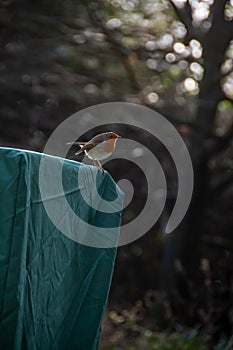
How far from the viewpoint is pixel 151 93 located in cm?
1034

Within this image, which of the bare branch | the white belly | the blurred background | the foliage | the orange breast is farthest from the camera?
the blurred background

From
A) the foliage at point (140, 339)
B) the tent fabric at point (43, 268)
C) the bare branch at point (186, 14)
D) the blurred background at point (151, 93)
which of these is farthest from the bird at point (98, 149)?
the bare branch at point (186, 14)

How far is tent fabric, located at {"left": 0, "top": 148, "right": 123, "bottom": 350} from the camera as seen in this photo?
3.08 metres

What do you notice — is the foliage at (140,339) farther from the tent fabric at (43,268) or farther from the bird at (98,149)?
the tent fabric at (43,268)

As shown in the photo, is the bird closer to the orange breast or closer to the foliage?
the orange breast

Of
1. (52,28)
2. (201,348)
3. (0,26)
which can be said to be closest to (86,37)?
(52,28)

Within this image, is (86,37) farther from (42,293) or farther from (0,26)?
(42,293)

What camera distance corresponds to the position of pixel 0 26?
10.7 meters

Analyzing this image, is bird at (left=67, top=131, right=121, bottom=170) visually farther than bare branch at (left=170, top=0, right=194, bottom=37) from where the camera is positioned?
No

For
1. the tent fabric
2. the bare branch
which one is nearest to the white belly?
the tent fabric

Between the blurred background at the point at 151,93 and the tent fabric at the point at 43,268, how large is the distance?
4.66m

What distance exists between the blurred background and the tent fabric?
466 centimetres

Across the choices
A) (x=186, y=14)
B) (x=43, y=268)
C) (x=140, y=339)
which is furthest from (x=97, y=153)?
(x=186, y=14)

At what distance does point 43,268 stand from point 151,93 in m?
7.08
